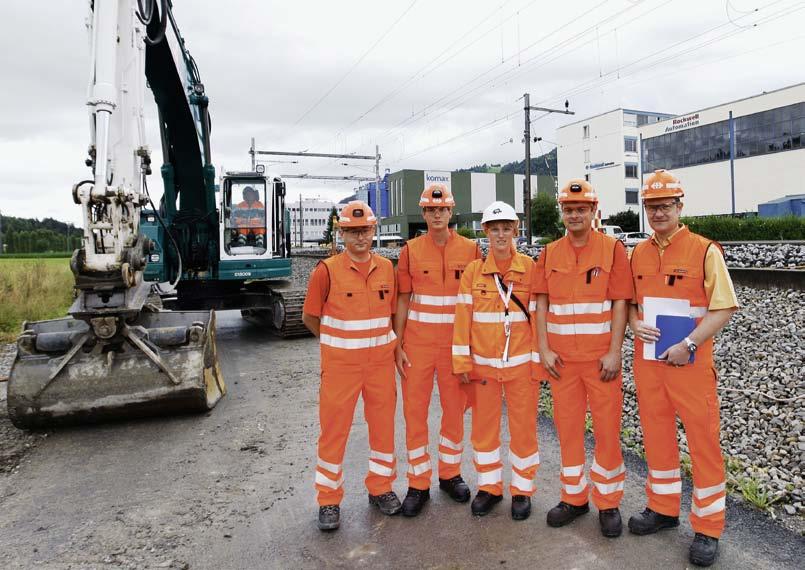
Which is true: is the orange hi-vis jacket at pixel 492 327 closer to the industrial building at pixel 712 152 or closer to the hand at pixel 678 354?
the hand at pixel 678 354

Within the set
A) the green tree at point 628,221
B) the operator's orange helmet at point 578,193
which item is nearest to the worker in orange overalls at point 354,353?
the operator's orange helmet at point 578,193

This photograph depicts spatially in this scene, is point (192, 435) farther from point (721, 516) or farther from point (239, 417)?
point (721, 516)

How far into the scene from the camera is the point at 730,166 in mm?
47125

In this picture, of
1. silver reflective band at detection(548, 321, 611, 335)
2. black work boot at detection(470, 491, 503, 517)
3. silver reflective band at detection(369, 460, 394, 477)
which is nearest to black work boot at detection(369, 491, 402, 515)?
silver reflective band at detection(369, 460, 394, 477)

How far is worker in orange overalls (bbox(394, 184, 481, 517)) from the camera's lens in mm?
4086

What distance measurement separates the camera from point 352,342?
12.8 ft

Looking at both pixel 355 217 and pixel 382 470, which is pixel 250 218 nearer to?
pixel 355 217

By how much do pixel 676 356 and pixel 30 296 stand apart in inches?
638

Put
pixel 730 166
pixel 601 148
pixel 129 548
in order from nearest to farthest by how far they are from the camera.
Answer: pixel 129 548, pixel 730 166, pixel 601 148

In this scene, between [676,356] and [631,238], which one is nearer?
[676,356]

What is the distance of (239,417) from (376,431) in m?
2.66

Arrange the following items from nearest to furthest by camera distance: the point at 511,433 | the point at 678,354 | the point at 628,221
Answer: the point at 678,354 < the point at 511,433 < the point at 628,221

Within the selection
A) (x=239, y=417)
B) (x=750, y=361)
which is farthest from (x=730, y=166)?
(x=239, y=417)

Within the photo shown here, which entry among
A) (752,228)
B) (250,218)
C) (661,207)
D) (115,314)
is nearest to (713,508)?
(661,207)
